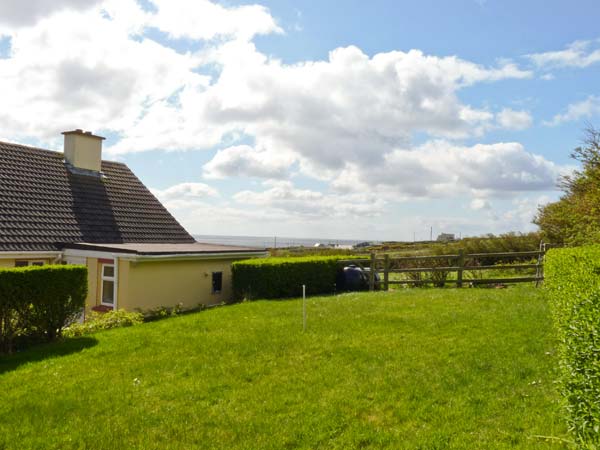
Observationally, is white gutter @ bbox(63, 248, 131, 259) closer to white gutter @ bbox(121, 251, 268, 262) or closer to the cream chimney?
white gutter @ bbox(121, 251, 268, 262)

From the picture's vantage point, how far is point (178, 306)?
1689cm

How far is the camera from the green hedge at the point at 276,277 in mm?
17656

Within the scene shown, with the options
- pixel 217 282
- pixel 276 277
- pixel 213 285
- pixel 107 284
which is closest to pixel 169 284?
pixel 107 284

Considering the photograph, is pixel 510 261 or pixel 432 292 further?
pixel 510 261

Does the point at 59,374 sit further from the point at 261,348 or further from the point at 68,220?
the point at 68,220

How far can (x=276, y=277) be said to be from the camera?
697 inches

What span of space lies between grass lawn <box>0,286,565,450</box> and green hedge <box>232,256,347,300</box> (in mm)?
5753

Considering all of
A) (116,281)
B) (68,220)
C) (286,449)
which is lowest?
(286,449)

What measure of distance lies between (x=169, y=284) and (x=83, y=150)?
9825mm

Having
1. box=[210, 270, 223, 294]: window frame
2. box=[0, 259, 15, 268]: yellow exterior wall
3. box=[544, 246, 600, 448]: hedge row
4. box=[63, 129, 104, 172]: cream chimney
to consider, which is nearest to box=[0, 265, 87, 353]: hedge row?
box=[0, 259, 15, 268]: yellow exterior wall

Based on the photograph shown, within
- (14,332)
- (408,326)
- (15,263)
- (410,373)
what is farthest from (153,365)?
(15,263)

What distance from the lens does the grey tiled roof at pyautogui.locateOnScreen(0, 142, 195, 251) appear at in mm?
17438

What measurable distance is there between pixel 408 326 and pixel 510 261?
1854cm

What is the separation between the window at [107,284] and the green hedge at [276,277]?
4.40 meters
